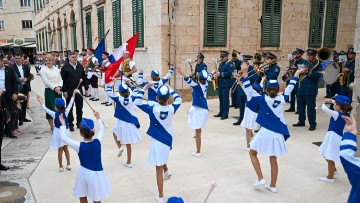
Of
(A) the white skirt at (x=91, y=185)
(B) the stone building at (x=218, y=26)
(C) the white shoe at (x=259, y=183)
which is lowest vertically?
(C) the white shoe at (x=259, y=183)

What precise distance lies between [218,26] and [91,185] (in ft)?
31.0

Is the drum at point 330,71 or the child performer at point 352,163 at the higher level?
the drum at point 330,71

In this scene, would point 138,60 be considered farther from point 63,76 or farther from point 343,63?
point 343,63

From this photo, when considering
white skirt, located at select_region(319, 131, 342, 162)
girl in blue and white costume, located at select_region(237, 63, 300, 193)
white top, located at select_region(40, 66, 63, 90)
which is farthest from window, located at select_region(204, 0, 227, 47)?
white skirt, located at select_region(319, 131, 342, 162)

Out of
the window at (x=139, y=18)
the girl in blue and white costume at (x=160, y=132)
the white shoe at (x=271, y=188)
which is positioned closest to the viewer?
the girl in blue and white costume at (x=160, y=132)

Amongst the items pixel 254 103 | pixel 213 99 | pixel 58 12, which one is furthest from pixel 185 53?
pixel 58 12

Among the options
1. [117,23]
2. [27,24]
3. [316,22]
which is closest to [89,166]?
[117,23]

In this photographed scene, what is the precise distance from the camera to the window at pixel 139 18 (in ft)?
40.8

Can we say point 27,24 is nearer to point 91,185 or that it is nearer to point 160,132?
point 160,132

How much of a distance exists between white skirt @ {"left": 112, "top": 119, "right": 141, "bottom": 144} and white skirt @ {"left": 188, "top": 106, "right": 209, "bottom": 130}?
1170 mm

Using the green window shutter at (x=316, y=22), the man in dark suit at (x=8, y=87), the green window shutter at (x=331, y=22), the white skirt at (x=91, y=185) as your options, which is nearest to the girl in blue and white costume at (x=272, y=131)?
the white skirt at (x=91, y=185)

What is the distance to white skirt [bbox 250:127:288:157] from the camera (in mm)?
4583

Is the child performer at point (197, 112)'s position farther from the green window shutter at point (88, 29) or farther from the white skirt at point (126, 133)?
the green window shutter at point (88, 29)

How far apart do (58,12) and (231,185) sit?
27.1m
